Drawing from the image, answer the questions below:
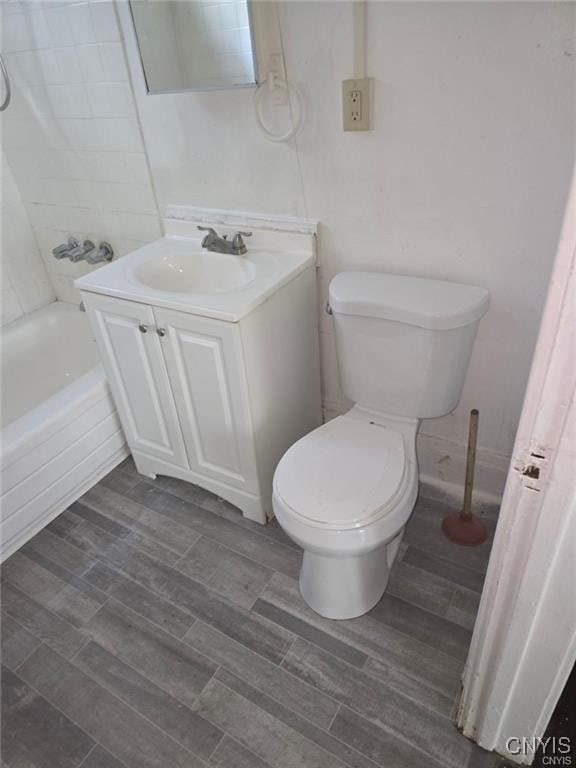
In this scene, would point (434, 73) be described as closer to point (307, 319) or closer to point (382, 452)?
point (307, 319)

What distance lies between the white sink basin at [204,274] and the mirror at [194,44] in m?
0.46

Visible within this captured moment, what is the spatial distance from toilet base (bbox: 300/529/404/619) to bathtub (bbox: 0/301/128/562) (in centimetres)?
95

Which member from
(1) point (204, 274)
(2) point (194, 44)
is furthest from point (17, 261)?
(2) point (194, 44)

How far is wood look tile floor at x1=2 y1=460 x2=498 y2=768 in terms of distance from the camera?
1.21 m

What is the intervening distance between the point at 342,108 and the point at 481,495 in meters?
1.31

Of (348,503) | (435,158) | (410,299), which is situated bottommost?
(348,503)

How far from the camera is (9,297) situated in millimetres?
2320

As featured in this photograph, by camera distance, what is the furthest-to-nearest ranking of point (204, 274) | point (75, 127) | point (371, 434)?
1. point (75, 127)
2. point (204, 274)
3. point (371, 434)

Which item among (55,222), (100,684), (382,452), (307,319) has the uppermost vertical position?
(55,222)

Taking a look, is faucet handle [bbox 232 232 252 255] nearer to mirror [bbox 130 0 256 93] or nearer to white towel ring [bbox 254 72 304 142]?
white towel ring [bbox 254 72 304 142]

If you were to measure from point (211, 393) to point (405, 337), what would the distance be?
0.60 meters

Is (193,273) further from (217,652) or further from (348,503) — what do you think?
(217,652)

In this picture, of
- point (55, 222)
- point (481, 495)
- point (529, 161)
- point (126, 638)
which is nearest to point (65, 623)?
point (126, 638)

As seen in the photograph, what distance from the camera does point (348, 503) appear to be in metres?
1.22
